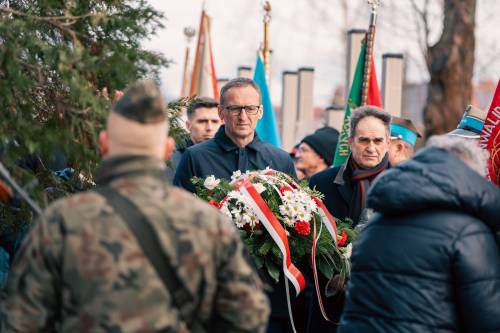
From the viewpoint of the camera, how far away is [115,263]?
3391 mm

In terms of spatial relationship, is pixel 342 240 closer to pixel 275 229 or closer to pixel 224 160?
pixel 275 229

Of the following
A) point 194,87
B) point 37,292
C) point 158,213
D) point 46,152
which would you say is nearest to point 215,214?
point 158,213

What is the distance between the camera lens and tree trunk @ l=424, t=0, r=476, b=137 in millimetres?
19969

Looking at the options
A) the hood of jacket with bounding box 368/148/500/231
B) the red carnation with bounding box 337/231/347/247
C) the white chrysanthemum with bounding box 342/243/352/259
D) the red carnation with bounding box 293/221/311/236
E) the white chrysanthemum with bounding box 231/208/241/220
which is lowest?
the white chrysanthemum with bounding box 342/243/352/259

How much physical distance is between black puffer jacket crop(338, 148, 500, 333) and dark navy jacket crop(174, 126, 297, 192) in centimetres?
284

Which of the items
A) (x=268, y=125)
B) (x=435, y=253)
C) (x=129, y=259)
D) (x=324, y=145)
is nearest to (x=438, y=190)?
(x=435, y=253)

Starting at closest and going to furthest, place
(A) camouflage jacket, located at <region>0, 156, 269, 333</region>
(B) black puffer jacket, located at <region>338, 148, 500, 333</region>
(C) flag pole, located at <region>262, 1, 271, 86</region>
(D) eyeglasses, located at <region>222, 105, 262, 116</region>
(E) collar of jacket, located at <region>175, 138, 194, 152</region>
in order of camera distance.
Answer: (A) camouflage jacket, located at <region>0, 156, 269, 333</region>
(B) black puffer jacket, located at <region>338, 148, 500, 333</region>
(E) collar of jacket, located at <region>175, 138, 194, 152</region>
(D) eyeglasses, located at <region>222, 105, 262, 116</region>
(C) flag pole, located at <region>262, 1, 271, 86</region>

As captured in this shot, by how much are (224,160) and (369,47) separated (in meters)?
3.71

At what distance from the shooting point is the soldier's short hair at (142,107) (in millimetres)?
3574

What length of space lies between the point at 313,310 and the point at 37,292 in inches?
132

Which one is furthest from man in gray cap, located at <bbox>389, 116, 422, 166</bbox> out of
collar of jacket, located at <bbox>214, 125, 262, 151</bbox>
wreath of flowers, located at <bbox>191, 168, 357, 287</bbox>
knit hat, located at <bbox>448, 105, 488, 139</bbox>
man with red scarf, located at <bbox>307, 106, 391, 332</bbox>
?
wreath of flowers, located at <bbox>191, 168, 357, 287</bbox>

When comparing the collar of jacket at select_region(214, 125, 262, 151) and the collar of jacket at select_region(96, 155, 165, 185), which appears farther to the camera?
the collar of jacket at select_region(214, 125, 262, 151)

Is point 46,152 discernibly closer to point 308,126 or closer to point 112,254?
point 112,254

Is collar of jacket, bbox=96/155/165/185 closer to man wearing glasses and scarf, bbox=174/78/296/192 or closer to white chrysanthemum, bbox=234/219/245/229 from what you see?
white chrysanthemum, bbox=234/219/245/229
